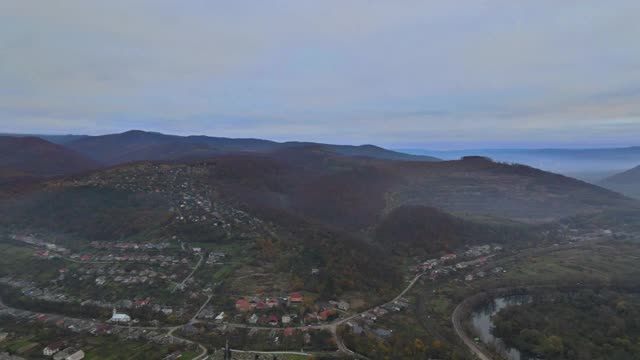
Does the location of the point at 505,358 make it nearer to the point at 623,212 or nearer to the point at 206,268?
the point at 206,268

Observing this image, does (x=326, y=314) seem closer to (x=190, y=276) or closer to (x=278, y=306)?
(x=278, y=306)

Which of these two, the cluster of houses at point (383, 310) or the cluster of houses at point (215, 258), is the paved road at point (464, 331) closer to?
the cluster of houses at point (383, 310)

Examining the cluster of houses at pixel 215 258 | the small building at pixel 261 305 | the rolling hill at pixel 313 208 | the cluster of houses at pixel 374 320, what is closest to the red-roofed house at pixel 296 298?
the small building at pixel 261 305

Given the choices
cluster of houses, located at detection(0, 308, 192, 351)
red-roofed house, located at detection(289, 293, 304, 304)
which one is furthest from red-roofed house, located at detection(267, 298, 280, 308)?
cluster of houses, located at detection(0, 308, 192, 351)

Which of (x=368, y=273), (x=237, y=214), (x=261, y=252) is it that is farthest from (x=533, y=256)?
(x=237, y=214)

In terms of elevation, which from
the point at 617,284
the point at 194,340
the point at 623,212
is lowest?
the point at 194,340

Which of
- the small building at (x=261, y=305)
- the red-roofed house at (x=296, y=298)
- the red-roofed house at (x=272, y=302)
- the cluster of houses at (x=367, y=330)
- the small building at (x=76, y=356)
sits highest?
the red-roofed house at (x=296, y=298)

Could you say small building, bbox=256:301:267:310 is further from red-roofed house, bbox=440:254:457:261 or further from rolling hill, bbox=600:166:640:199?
rolling hill, bbox=600:166:640:199
